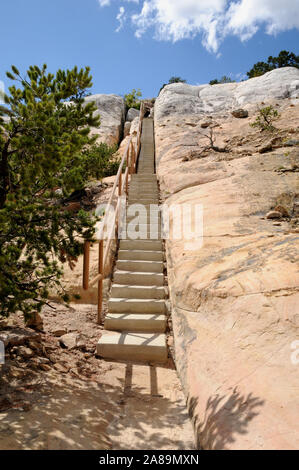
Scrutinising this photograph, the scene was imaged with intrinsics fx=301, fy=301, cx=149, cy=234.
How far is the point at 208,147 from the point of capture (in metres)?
10.0

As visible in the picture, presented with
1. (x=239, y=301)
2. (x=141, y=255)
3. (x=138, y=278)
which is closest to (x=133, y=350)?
(x=138, y=278)

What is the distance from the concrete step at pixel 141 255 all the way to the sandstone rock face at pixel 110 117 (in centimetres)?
1207

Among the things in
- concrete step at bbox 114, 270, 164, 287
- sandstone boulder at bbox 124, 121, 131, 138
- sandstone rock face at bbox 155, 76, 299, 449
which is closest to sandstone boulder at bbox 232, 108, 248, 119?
sandstone rock face at bbox 155, 76, 299, 449

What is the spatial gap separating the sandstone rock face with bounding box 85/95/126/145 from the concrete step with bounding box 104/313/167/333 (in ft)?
45.2

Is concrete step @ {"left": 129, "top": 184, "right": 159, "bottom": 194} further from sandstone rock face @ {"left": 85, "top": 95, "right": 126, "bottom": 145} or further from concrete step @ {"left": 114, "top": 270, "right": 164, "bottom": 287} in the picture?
sandstone rock face @ {"left": 85, "top": 95, "right": 126, "bottom": 145}

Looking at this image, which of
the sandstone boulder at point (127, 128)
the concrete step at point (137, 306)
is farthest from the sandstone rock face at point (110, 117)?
the concrete step at point (137, 306)

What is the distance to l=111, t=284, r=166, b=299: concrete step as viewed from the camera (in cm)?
522

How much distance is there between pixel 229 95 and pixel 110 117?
770cm

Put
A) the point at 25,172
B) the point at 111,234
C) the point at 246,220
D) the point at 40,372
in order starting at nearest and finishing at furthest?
the point at 25,172, the point at 40,372, the point at 246,220, the point at 111,234

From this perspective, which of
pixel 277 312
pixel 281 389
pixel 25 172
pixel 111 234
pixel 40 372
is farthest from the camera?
pixel 111 234

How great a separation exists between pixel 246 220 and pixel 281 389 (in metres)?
3.21

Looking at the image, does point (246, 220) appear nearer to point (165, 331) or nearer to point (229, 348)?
point (165, 331)

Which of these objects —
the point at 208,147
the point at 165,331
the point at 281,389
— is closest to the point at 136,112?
the point at 208,147
